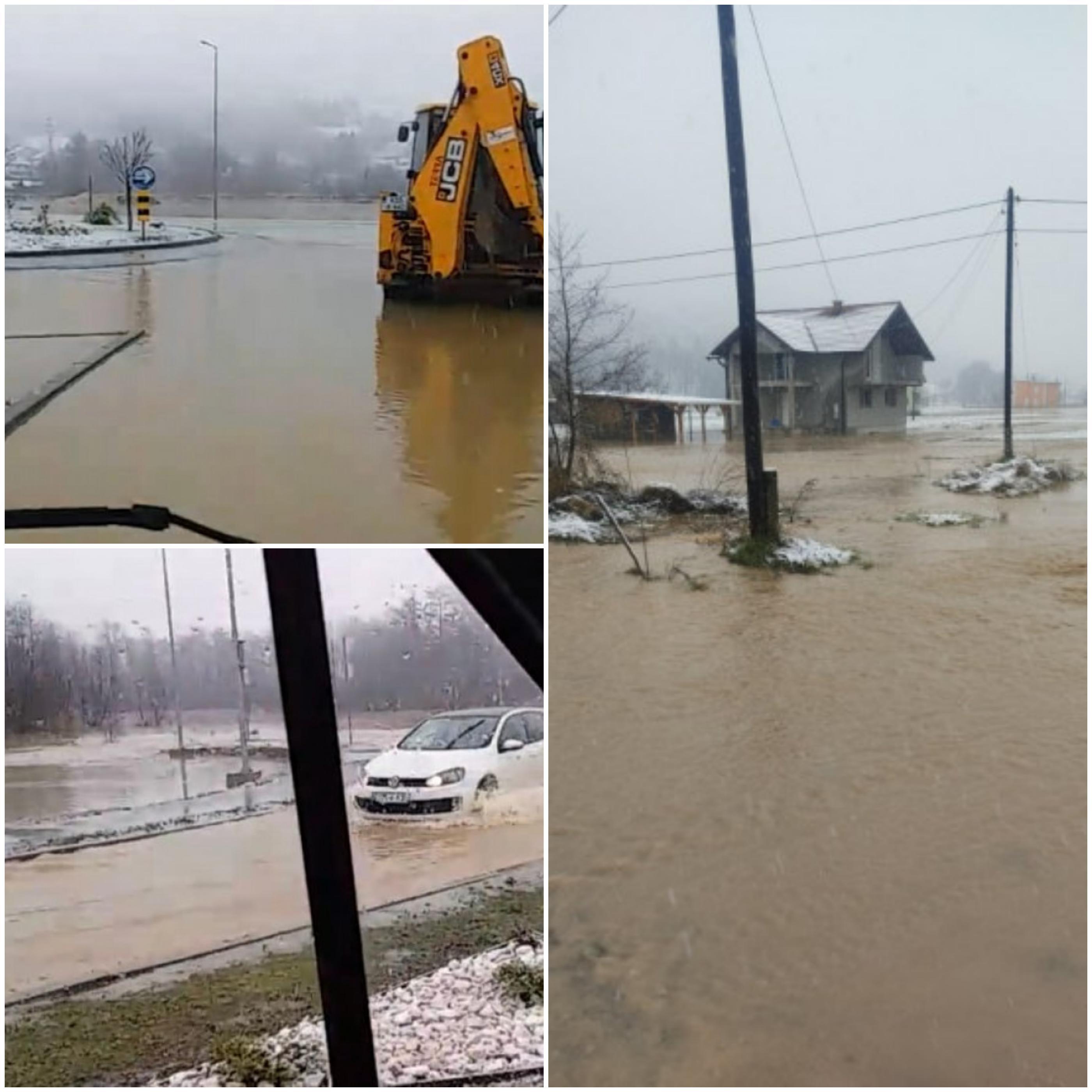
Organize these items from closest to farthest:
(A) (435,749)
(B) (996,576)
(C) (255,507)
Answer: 1. (C) (255,507)
2. (A) (435,749)
3. (B) (996,576)

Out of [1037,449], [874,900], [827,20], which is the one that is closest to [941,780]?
[874,900]

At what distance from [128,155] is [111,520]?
3.09 ft

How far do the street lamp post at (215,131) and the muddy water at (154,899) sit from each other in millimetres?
1515

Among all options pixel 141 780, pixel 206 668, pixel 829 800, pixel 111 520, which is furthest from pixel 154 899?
pixel 829 800

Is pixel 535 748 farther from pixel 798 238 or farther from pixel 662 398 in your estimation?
pixel 798 238

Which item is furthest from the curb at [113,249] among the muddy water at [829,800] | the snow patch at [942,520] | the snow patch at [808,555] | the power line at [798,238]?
the snow patch at [942,520]

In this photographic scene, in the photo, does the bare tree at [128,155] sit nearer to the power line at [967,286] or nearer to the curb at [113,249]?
the curb at [113,249]

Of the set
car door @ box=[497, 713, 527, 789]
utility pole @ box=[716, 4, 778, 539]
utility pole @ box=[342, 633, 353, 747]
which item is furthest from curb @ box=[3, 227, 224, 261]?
car door @ box=[497, 713, 527, 789]

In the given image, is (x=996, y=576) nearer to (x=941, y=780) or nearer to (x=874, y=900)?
(x=941, y=780)

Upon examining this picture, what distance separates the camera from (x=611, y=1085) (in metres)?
2.73

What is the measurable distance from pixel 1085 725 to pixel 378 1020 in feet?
6.04

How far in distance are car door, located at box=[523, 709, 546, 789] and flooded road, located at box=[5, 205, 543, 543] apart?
0.43 metres

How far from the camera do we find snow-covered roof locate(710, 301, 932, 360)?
10.2 ft

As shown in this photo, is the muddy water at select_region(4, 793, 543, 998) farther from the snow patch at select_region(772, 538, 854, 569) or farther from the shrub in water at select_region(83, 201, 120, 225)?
the shrub in water at select_region(83, 201, 120, 225)
